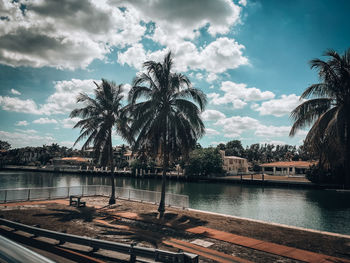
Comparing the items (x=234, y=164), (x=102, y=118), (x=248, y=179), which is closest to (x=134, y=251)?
(x=102, y=118)

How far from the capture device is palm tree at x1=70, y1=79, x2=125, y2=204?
2238 cm

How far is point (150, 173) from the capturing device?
10206 centimetres

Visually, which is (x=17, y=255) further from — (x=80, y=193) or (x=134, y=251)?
(x=80, y=193)

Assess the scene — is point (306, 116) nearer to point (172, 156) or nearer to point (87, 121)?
point (172, 156)

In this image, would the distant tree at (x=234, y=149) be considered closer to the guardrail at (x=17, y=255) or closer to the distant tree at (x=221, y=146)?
the distant tree at (x=221, y=146)

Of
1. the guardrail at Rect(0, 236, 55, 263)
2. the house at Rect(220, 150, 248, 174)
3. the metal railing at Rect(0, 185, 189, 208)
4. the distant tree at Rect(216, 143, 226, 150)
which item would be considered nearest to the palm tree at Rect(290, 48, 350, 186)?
the guardrail at Rect(0, 236, 55, 263)

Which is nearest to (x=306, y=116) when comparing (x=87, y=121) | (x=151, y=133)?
(x=151, y=133)

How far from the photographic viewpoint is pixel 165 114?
18531 mm

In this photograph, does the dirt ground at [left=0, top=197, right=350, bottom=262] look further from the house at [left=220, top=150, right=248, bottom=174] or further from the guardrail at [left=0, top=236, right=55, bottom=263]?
the house at [left=220, top=150, right=248, bottom=174]

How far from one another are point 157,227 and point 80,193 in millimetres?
14711

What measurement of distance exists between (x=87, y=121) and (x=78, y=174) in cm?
11083

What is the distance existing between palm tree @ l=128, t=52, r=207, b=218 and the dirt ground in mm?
3201

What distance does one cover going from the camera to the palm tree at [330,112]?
8.50 m

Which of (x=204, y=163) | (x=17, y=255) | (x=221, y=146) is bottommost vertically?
(x=17, y=255)
